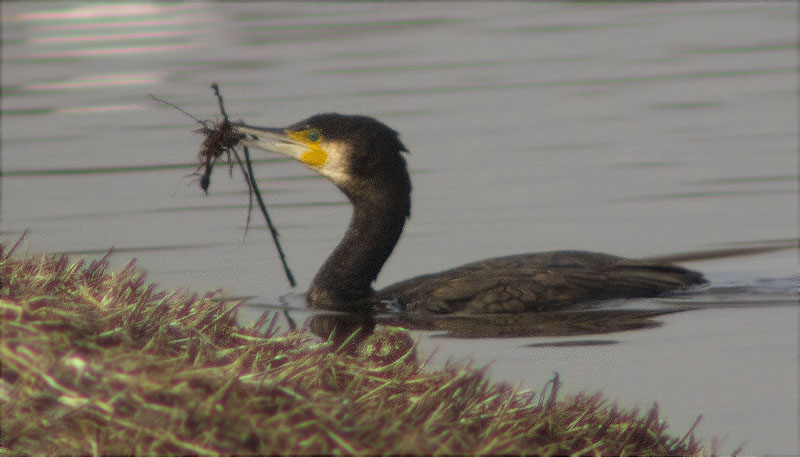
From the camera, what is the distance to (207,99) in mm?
17234

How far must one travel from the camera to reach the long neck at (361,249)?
8.84 meters

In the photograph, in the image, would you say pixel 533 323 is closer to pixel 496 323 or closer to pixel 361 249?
pixel 496 323

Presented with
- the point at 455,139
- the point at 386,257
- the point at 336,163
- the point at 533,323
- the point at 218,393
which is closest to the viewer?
the point at 218,393

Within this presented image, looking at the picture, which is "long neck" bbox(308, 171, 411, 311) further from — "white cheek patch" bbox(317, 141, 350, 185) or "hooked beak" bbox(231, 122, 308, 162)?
"hooked beak" bbox(231, 122, 308, 162)

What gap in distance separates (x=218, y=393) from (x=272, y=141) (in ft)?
18.6

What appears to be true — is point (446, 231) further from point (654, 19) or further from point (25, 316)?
point (654, 19)

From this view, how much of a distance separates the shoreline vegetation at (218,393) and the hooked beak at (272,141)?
390 cm

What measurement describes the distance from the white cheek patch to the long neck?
0.13m

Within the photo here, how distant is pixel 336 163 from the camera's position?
876cm

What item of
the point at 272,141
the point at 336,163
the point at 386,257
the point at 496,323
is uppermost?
the point at 272,141

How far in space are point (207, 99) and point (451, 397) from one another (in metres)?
13.8

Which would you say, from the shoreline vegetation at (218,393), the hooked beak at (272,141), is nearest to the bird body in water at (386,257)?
the hooked beak at (272,141)

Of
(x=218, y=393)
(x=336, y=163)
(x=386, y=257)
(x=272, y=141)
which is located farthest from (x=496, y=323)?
(x=218, y=393)

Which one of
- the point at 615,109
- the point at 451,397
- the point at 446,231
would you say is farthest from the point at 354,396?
the point at 615,109
